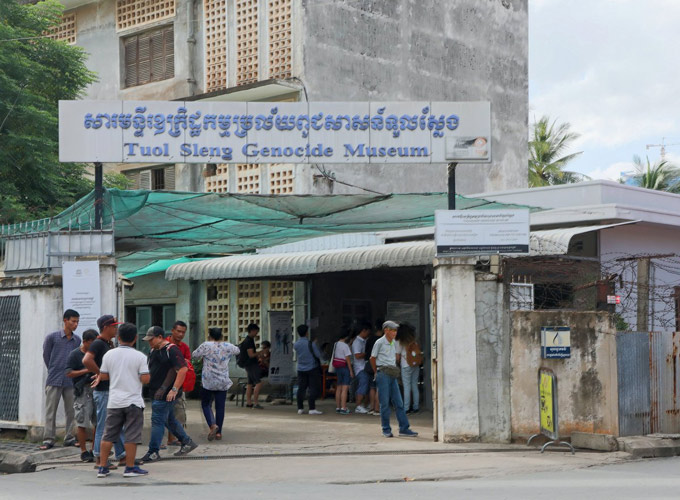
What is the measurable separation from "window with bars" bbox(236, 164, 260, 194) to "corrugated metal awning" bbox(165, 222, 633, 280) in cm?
339

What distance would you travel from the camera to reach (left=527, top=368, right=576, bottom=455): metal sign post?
42.0 feet

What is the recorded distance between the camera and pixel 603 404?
13.2 metres

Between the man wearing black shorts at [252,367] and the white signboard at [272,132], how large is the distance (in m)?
6.42

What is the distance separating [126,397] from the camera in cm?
1049

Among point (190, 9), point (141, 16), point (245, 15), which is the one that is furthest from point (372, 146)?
point (141, 16)

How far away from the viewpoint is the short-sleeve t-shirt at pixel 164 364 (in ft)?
38.5

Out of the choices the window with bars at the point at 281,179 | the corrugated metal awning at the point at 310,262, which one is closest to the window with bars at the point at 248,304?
the corrugated metal awning at the point at 310,262

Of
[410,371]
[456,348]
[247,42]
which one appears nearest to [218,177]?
[247,42]

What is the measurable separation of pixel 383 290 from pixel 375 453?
11.2 m

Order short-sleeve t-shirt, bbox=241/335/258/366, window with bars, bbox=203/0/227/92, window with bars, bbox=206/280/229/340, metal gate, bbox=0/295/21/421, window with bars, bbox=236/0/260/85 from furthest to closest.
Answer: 1. window with bars, bbox=203/0/227/92
2. window with bars, bbox=236/0/260/85
3. window with bars, bbox=206/280/229/340
4. short-sleeve t-shirt, bbox=241/335/258/366
5. metal gate, bbox=0/295/21/421

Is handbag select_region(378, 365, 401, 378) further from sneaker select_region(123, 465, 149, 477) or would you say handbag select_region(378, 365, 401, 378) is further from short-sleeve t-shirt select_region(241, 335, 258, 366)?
short-sleeve t-shirt select_region(241, 335, 258, 366)

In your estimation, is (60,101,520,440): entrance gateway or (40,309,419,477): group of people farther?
(60,101,520,440): entrance gateway

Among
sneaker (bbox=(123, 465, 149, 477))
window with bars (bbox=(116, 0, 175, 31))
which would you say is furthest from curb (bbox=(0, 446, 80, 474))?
window with bars (bbox=(116, 0, 175, 31))

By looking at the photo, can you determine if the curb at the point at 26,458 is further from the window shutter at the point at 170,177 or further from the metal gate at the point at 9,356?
the window shutter at the point at 170,177
